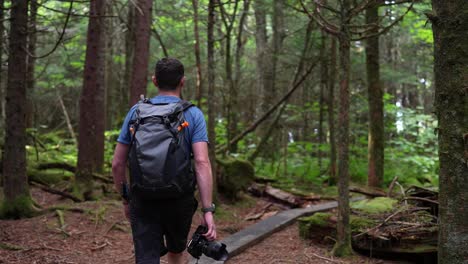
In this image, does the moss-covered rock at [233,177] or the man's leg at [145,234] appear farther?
the moss-covered rock at [233,177]

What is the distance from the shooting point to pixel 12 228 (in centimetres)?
655

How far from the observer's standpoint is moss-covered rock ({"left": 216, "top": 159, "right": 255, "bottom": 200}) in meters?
10.3

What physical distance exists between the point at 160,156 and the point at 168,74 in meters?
0.73

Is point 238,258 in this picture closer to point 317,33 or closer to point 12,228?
point 12,228

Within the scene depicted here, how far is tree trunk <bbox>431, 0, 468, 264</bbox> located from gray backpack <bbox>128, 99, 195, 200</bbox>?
196cm

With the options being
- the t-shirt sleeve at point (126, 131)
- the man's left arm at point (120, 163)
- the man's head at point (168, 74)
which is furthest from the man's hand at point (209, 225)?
the man's head at point (168, 74)

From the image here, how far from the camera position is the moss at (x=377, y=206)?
7371mm

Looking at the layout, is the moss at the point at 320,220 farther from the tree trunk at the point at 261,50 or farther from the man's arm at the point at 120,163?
the tree trunk at the point at 261,50

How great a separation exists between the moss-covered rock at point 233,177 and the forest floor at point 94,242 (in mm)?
1755

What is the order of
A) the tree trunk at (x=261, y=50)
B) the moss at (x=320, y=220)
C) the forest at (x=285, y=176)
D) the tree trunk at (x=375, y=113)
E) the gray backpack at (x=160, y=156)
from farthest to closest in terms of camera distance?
the tree trunk at (x=261, y=50), the tree trunk at (x=375, y=113), the moss at (x=320, y=220), the forest at (x=285, y=176), the gray backpack at (x=160, y=156)

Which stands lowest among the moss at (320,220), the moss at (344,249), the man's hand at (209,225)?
the moss at (344,249)

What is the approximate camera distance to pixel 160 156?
3039mm

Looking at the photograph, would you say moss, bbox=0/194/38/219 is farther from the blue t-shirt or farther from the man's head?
the man's head

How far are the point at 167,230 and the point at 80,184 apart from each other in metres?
6.62
